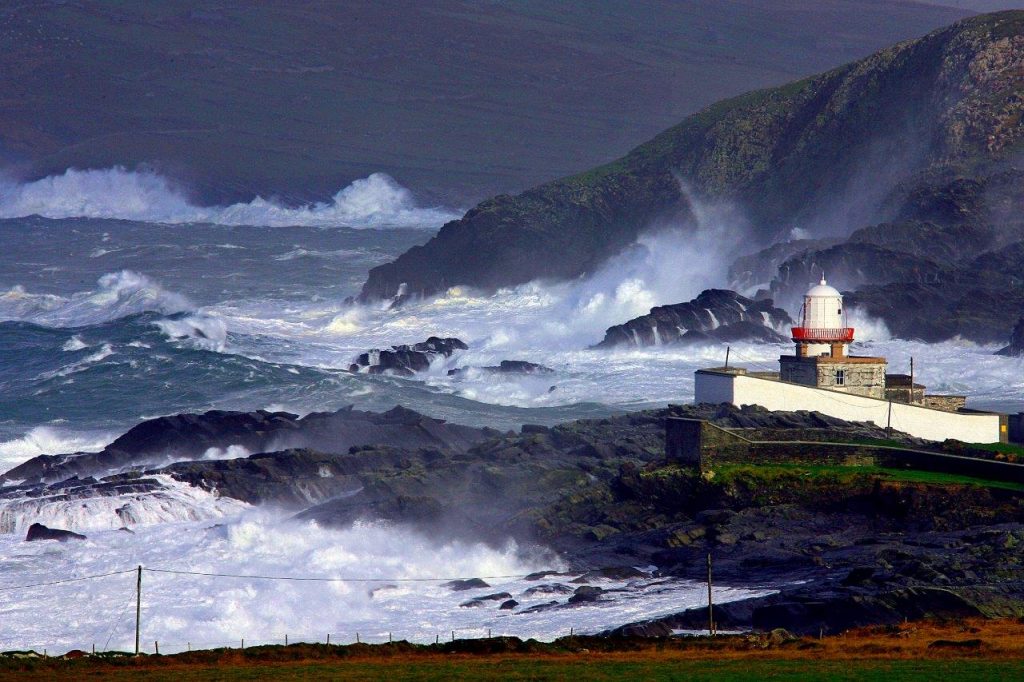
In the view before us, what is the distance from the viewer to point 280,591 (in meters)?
32.4

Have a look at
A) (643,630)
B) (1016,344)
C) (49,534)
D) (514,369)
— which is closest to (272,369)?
(514,369)

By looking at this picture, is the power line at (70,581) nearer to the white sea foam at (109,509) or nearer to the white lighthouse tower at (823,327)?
the white sea foam at (109,509)

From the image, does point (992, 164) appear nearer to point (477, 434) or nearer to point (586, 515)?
point (477, 434)

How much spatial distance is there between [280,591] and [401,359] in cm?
3413

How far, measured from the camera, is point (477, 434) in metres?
47.4

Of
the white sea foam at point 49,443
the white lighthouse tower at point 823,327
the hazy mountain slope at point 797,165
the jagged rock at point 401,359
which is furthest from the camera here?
the hazy mountain slope at point 797,165

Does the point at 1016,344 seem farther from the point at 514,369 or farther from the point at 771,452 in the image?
the point at 771,452

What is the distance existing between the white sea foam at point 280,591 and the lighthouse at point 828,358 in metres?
9.90

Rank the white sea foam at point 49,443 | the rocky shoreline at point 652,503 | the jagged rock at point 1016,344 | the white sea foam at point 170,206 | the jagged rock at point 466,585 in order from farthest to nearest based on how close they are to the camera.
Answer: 1. the white sea foam at point 170,206
2. the jagged rock at point 1016,344
3. the white sea foam at point 49,443
4. the jagged rock at point 466,585
5. the rocky shoreline at point 652,503

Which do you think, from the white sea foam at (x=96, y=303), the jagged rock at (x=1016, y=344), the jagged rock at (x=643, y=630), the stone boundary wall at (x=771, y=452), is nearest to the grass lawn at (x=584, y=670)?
the jagged rock at (x=643, y=630)

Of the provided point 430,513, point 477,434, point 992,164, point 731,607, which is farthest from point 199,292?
point 731,607

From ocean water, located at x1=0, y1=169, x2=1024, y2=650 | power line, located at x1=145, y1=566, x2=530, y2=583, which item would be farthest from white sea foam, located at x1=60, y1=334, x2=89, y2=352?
power line, located at x1=145, y1=566, x2=530, y2=583

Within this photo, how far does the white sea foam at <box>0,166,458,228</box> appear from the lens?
14675 cm

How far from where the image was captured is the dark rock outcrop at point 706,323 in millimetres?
68875
